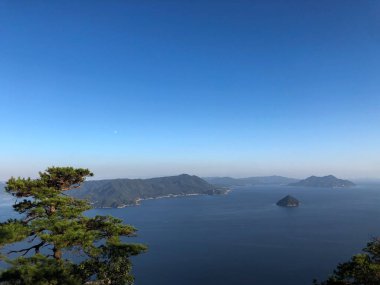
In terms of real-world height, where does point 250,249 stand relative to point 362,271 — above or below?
below

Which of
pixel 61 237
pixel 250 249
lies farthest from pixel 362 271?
pixel 250 249

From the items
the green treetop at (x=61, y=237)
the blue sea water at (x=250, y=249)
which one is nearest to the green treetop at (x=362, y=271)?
the green treetop at (x=61, y=237)

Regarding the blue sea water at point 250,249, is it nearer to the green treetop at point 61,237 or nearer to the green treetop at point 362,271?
the green treetop at point 362,271

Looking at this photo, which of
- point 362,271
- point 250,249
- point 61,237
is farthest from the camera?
point 250,249

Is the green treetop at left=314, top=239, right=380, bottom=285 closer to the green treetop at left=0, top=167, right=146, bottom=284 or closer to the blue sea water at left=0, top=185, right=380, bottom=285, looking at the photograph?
the green treetop at left=0, top=167, right=146, bottom=284

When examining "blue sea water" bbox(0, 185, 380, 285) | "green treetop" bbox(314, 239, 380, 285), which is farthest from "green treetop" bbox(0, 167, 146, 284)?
"blue sea water" bbox(0, 185, 380, 285)

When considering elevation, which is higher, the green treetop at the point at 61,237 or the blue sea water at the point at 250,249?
the green treetop at the point at 61,237

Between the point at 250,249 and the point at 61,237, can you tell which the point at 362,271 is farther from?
the point at 250,249

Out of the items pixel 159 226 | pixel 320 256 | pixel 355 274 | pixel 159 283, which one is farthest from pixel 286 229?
pixel 355 274

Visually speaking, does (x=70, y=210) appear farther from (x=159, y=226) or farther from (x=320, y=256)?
(x=159, y=226)
